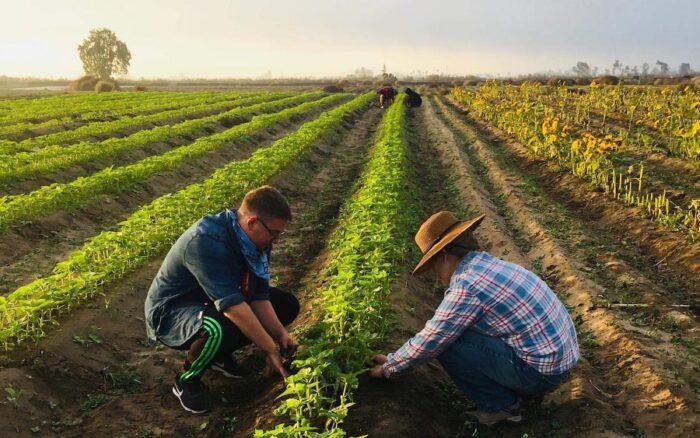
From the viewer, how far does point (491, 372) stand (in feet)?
11.5

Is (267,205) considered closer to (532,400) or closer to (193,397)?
(193,397)

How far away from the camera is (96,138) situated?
16.8 metres

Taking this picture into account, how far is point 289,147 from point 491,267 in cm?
1030

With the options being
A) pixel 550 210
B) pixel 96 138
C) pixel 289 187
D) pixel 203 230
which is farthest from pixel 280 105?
pixel 203 230

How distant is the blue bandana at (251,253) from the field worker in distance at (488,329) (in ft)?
3.62

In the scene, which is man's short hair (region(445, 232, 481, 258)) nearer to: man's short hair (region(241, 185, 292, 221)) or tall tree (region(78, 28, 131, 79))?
man's short hair (region(241, 185, 292, 221))

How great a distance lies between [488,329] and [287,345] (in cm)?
146

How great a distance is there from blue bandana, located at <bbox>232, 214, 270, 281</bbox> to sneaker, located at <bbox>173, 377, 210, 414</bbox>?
0.93 m

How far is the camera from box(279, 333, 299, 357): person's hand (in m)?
4.04

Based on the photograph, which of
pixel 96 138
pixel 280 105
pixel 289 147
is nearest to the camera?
pixel 289 147

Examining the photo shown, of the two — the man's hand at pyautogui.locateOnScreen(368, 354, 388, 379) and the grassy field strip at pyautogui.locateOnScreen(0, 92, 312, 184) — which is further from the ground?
the grassy field strip at pyautogui.locateOnScreen(0, 92, 312, 184)

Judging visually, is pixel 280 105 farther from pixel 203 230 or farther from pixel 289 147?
pixel 203 230

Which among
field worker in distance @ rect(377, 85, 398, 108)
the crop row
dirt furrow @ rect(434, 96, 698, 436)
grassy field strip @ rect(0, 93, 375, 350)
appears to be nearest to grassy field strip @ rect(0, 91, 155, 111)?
field worker in distance @ rect(377, 85, 398, 108)

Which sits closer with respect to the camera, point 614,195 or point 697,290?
point 697,290
